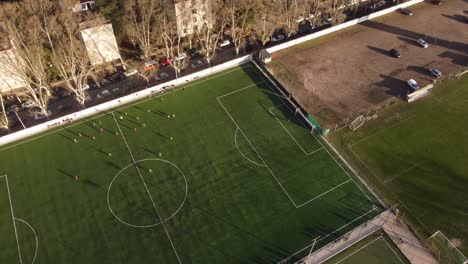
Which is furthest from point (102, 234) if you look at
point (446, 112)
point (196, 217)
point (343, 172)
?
point (446, 112)

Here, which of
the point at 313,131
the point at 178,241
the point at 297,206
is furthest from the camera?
the point at 313,131

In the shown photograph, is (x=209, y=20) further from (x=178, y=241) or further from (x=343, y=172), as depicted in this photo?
(x=178, y=241)

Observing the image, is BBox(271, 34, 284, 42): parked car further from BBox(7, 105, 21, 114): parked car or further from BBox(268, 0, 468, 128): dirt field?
BBox(7, 105, 21, 114): parked car

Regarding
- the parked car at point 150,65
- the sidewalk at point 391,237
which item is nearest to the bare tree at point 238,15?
the parked car at point 150,65

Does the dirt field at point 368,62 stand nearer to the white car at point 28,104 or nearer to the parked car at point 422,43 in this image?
the parked car at point 422,43

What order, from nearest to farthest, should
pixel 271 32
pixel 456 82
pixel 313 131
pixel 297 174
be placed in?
pixel 297 174
pixel 313 131
pixel 456 82
pixel 271 32

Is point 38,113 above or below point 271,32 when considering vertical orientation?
below
